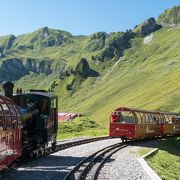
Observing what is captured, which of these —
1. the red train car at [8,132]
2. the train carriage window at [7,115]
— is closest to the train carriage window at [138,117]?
the red train car at [8,132]

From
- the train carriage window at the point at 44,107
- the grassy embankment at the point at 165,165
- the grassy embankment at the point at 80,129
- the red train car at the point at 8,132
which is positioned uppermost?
the train carriage window at the point at 44,107

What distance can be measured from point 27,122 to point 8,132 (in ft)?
18.7

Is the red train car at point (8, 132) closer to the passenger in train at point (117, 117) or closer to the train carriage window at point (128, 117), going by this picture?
the train carriage window at point (128, 117)

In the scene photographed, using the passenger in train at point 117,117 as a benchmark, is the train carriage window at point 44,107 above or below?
above

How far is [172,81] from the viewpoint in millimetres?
181375

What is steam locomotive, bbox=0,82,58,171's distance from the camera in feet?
63.4

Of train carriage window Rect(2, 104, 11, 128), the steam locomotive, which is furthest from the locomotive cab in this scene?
train carriage window Rect(2, 104, 11, 128)

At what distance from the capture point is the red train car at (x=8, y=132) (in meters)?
17.8

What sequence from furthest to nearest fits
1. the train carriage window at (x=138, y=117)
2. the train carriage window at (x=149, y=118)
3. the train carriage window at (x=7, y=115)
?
the train carriage window at (x=149, y=118) → the train carriage window at (x=138, y=117) → the train carriage window at (x=7, y=115)

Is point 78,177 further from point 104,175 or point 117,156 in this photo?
point 117,156

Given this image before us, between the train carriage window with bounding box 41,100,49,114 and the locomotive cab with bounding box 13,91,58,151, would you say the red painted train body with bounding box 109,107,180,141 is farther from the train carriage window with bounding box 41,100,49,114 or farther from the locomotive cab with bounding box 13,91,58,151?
the train carriage window with bounding box 41,100,49,114

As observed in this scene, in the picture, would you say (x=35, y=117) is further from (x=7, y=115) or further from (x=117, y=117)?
(x=117, y=117)

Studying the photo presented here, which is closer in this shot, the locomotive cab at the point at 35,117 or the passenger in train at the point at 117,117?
the locomotive cab at the point at 35,117

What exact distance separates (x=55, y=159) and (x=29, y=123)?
9.87ft
